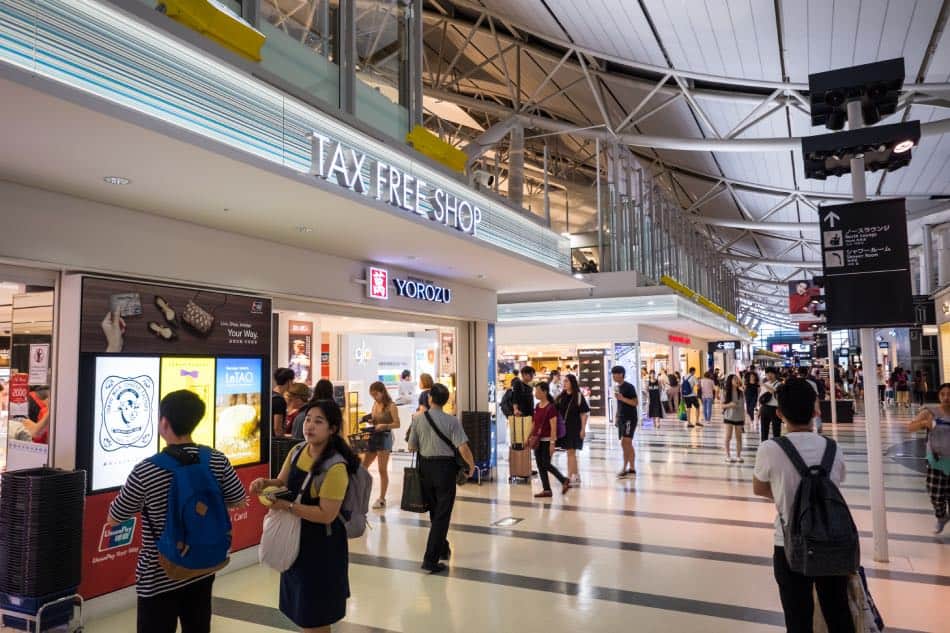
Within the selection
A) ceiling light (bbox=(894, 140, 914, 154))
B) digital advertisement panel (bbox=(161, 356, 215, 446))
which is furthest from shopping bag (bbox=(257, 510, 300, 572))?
ceiling light (bbox=(894, 140, 914, 154))

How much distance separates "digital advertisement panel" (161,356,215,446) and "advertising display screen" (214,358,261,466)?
8 centimetres

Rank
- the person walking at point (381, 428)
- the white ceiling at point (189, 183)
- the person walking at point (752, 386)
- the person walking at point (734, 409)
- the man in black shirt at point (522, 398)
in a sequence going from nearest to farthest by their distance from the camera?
the white ceiling at point (189, 183), the person walking at point (381, 428), the man in black shirt at point (522, 398), the person walking at point (734, 409), the person walking at point (752, 386)

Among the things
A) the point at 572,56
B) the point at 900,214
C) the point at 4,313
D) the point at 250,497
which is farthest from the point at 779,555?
the point at 572,56

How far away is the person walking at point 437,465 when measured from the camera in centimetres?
522

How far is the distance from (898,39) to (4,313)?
11762mm

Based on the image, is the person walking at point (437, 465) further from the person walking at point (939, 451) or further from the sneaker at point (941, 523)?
the sneaker at point (941, 523)

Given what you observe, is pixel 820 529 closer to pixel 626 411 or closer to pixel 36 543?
pixel 36 543

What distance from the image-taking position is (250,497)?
5.76 metres

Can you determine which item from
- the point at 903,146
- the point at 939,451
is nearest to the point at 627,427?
the point at 939,451

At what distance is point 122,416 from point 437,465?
235 cm

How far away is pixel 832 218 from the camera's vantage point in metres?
5.53

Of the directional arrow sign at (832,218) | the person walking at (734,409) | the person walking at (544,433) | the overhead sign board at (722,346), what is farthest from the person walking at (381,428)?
the overhead sign board at (722,346)

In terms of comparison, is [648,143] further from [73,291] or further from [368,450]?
[73,291]

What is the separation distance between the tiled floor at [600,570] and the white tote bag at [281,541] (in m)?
1.53
